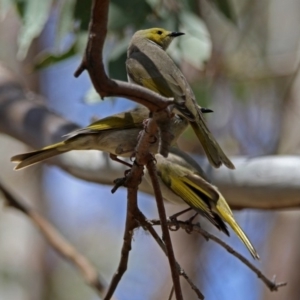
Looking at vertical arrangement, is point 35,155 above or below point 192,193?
above

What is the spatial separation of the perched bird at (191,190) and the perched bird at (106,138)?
0.50 feet

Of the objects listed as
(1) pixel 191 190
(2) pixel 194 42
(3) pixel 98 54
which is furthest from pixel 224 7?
(3) pixel 98 54

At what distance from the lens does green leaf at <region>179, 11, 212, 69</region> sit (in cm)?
314

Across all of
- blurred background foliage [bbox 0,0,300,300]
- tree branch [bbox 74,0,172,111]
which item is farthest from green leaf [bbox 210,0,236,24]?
tree branch [bbox 74,0,172,111]

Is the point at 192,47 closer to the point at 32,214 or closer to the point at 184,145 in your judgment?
the point at 32,214

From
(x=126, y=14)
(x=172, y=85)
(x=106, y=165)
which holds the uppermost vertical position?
(x=172, y=85)

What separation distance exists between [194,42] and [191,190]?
3.59ft

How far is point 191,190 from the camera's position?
2273mm

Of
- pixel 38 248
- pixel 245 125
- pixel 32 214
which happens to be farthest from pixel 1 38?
pixel 32 214

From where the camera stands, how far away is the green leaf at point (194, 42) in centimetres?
314

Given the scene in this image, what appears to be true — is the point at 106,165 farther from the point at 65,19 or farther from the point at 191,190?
the point at 191,190

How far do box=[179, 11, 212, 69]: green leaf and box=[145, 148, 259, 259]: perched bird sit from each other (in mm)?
759

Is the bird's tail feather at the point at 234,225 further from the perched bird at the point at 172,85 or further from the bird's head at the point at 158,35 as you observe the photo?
the bird's head at the point at 158,35

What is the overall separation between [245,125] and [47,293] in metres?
2.88
